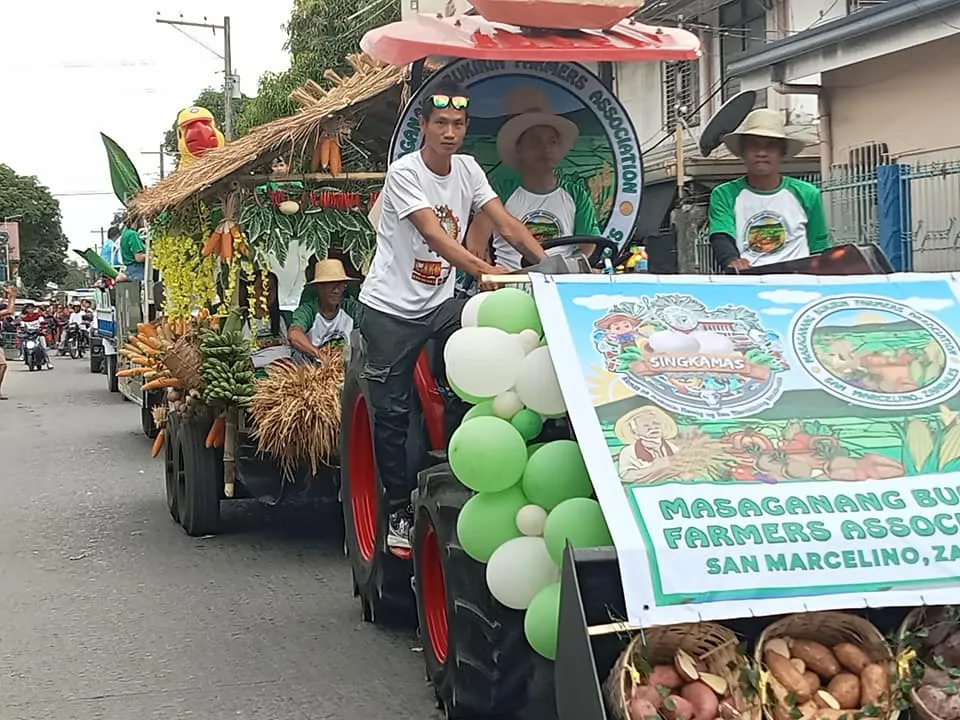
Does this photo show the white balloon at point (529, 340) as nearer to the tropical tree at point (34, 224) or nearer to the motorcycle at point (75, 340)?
the motorcycle at point (75, 340)

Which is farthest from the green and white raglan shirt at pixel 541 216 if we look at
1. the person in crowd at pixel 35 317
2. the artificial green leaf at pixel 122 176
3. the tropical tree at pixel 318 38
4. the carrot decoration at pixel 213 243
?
the person in crowd at pixel 35 317

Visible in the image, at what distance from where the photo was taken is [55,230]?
247 feet

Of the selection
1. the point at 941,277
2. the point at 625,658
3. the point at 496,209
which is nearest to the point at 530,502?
the point at 625,658

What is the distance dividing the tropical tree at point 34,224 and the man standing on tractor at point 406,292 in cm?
6693

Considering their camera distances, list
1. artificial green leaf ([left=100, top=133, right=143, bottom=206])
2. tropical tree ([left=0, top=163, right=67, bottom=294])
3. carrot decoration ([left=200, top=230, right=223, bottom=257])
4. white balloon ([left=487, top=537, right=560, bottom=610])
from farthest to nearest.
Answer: tropical tree ([left=0, top=163, right=67, bottom=294]) < artificial green leaf ([left=100, top=133, right=143, bottom=206]) < carrot decoration ([left=200, top=230, right=223, bottom=257]) < white balloon ([left=487, top=537, right=560, bottom=610])

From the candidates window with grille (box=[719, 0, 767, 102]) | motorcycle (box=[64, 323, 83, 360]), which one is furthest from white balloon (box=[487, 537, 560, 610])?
motorcycle (box=[64, 323, 83, 360])

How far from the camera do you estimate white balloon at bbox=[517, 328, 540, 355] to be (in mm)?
3795

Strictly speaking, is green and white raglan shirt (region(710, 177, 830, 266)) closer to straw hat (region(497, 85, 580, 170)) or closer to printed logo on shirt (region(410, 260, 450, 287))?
straw hat (region(497, 85, 580, 170))

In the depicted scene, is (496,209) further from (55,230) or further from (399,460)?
(55,230)

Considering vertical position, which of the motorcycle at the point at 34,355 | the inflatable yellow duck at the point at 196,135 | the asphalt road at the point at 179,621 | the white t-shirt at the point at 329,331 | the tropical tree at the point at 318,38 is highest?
the tropical tree at the point at 318,38

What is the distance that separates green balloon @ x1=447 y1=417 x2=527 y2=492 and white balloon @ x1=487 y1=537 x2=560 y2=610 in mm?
186

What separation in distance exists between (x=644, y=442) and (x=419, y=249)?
7.53ft

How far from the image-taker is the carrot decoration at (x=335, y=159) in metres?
8.18

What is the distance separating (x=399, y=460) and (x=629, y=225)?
6.77 feet
